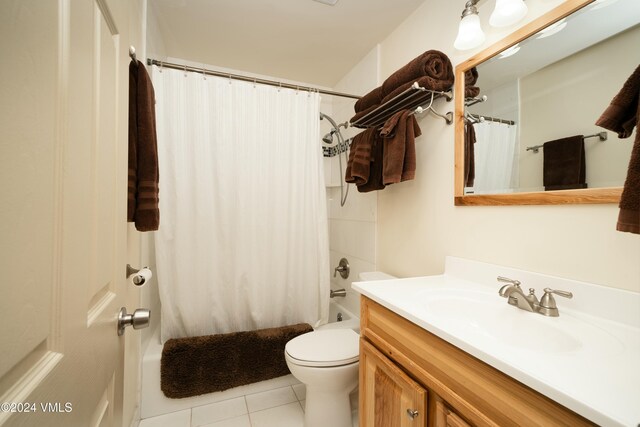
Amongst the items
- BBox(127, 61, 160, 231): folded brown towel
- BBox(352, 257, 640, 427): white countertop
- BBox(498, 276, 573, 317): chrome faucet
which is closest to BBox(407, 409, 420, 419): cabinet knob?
BBox(352, 257, 640, 427): white countertop

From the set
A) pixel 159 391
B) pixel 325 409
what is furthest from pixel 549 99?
pixel 159 391

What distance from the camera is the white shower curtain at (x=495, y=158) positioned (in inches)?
42.0

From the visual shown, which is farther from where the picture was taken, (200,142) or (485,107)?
Result: (200,142)

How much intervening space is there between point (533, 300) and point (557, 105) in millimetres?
670

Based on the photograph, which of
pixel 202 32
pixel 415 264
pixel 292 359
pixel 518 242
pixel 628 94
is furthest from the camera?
pixel 202 32

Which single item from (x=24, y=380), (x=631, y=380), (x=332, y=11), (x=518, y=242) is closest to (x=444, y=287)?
(x=518, y=242)

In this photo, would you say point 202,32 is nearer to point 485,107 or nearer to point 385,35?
point 385,35

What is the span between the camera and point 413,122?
1.36 metres

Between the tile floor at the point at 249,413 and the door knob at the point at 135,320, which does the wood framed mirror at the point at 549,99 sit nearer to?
the door knob at the point at 135,320

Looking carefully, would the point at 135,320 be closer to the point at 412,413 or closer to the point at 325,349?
the point at 412,413

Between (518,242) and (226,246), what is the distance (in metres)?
1.46

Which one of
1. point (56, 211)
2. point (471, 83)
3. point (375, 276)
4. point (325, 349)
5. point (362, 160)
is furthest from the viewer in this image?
point (375, 276)

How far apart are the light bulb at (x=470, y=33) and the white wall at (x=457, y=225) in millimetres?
85

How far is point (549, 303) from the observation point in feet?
2.74
